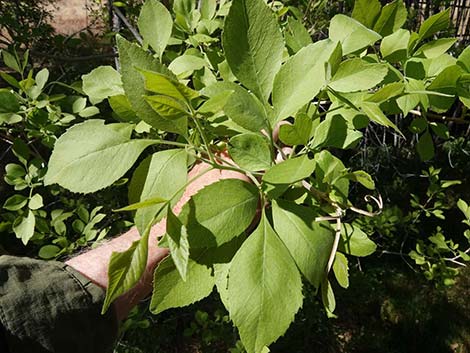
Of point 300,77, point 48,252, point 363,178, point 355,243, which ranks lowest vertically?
point 48,252

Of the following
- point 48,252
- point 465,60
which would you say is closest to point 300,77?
point 465,60

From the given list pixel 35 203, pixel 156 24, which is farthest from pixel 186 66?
pixel 35 203

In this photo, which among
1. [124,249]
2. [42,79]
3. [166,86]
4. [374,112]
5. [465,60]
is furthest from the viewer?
[42,79]

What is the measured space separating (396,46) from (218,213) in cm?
37

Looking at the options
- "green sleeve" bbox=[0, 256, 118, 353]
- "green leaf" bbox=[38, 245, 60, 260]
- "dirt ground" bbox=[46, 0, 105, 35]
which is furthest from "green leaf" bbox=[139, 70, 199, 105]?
"dirt ground" bbox=[46, 0, 105, 35]

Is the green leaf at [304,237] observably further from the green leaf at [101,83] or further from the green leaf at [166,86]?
the green leaf at [101,83]

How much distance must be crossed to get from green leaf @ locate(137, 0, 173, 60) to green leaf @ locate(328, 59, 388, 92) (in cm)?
29

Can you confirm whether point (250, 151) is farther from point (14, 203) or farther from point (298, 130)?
point (14, 203)

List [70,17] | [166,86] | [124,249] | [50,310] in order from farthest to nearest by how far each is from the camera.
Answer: [70,17], [124,249], [50,310], [166,86]

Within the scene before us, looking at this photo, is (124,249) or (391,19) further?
(124,249)

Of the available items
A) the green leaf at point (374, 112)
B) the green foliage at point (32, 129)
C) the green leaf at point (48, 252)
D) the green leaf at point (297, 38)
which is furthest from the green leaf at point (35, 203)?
the green leaf at point (374, 112)

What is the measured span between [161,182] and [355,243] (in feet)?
0.86

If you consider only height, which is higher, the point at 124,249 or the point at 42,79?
the point at 42,79

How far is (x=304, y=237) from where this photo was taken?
469mm
